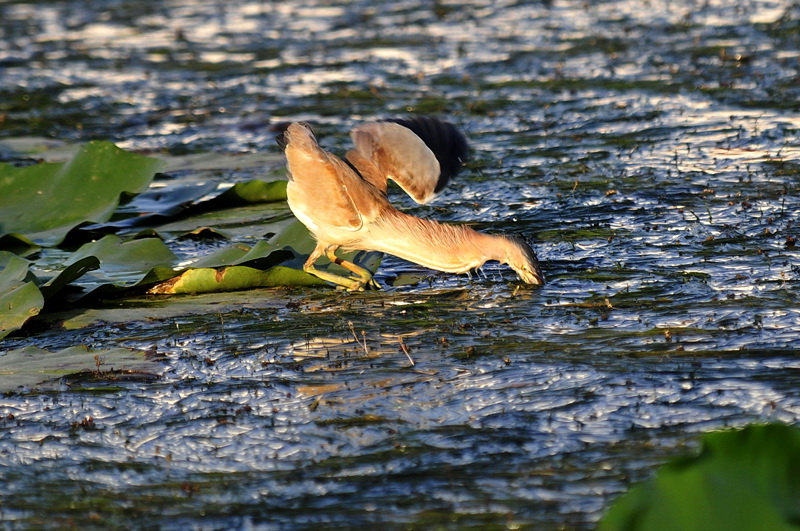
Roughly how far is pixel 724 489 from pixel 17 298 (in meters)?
3.22

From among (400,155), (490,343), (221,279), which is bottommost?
(490,343)

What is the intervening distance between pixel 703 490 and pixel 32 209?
14.7 ft

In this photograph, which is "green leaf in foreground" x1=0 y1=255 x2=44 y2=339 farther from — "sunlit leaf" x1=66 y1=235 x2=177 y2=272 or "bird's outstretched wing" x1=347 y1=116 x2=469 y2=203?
→ "bird's outstretched wing" x1=347 y1=116 x2=469 y2=203

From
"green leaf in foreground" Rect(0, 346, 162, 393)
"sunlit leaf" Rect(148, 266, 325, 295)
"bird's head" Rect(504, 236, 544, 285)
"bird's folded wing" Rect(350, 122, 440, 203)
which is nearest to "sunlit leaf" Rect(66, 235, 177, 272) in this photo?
"sunlit leaf" Rect(148, 266, 325, 295)

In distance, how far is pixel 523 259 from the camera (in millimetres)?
5246

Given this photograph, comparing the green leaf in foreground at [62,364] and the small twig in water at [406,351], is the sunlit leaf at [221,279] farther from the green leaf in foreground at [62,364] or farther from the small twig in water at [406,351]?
the small twig in water at [406,351]

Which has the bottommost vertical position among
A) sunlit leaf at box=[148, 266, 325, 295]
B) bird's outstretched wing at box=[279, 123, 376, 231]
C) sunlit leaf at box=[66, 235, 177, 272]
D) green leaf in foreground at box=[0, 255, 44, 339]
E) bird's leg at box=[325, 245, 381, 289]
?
bird's leg at box=[325, 245, 381, 289]

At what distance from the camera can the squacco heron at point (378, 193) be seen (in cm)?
548

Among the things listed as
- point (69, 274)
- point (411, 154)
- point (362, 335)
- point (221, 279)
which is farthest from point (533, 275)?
point (69, 274)

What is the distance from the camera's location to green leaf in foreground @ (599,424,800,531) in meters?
2.51

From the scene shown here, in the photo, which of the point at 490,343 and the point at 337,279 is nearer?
the point at 490,343

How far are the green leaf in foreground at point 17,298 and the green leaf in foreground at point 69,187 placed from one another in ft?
3.49

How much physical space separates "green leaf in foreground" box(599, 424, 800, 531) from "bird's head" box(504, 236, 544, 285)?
2714mm

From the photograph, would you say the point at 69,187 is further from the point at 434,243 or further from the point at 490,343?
the point at 490,343
